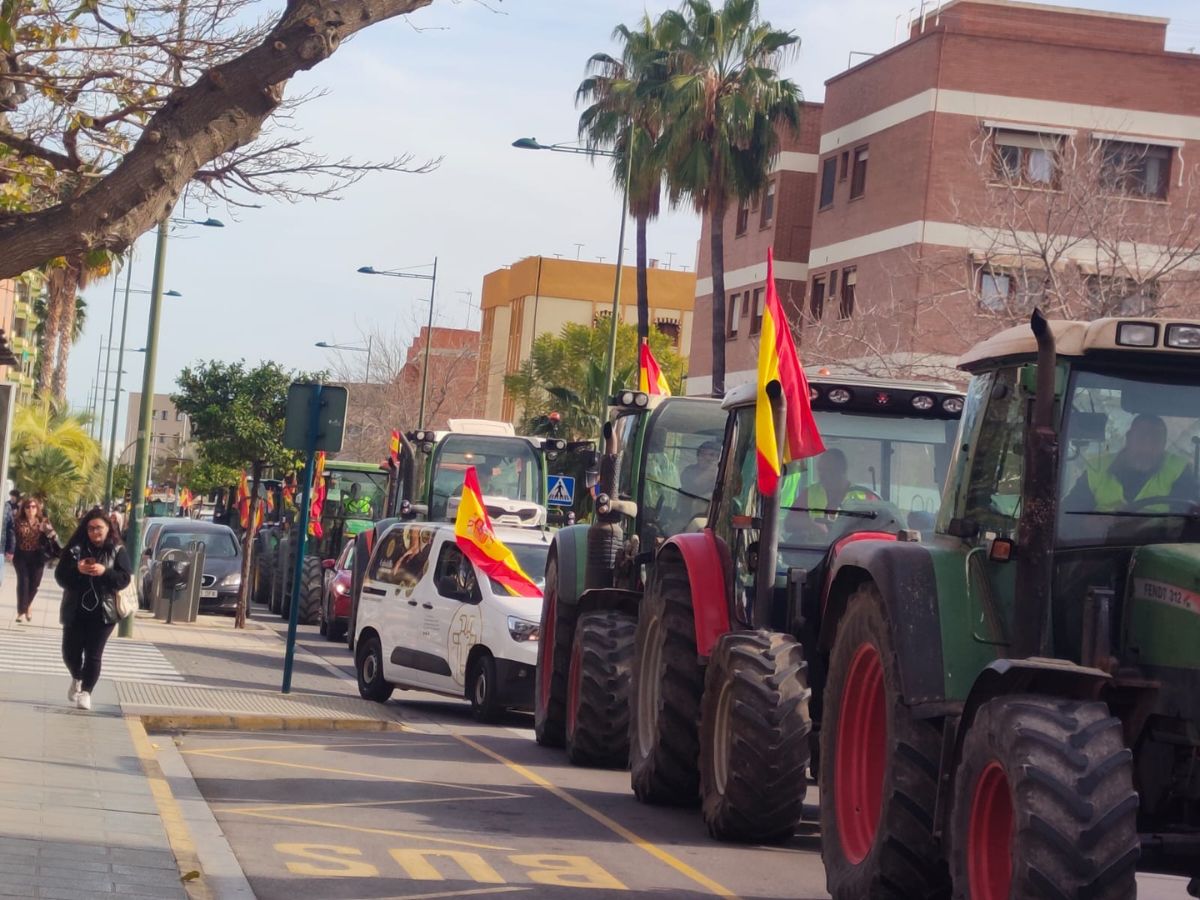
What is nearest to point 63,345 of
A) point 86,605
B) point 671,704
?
point 86,605

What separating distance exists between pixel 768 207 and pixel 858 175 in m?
5.55

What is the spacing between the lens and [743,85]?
41.9 metres

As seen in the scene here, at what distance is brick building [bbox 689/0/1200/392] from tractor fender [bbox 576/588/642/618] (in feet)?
42.5

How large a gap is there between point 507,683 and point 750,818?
293 inches

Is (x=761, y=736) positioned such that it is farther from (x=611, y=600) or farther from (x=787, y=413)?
(x=611, y=600)

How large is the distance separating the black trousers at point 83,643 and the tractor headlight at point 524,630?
12.3ft

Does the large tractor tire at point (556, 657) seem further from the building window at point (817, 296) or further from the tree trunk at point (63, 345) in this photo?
the tree trunk at point (63, 345)

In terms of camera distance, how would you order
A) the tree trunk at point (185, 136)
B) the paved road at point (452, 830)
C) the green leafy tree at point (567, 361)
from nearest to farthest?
the tree trunk at point (185, 136)
the paved road at point (452, 830)
the green leafy tree at point (567, 361)

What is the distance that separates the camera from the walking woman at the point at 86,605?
14.9 metres

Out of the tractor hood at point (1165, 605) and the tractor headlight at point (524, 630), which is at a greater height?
the tractor hood at point (1165, 605)

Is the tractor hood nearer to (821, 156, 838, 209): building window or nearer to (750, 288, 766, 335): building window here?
(821, 156, 838, 209): building window

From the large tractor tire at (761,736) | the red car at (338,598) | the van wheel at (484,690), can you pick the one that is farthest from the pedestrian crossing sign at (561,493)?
the large tractor tire at (761,736)

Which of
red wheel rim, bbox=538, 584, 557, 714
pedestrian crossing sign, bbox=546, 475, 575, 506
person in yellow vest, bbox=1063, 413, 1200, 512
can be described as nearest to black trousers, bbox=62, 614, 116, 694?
red wheel rim, bbox=538, 584, 557, 714

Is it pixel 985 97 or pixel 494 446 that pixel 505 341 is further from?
pixel 494 446
